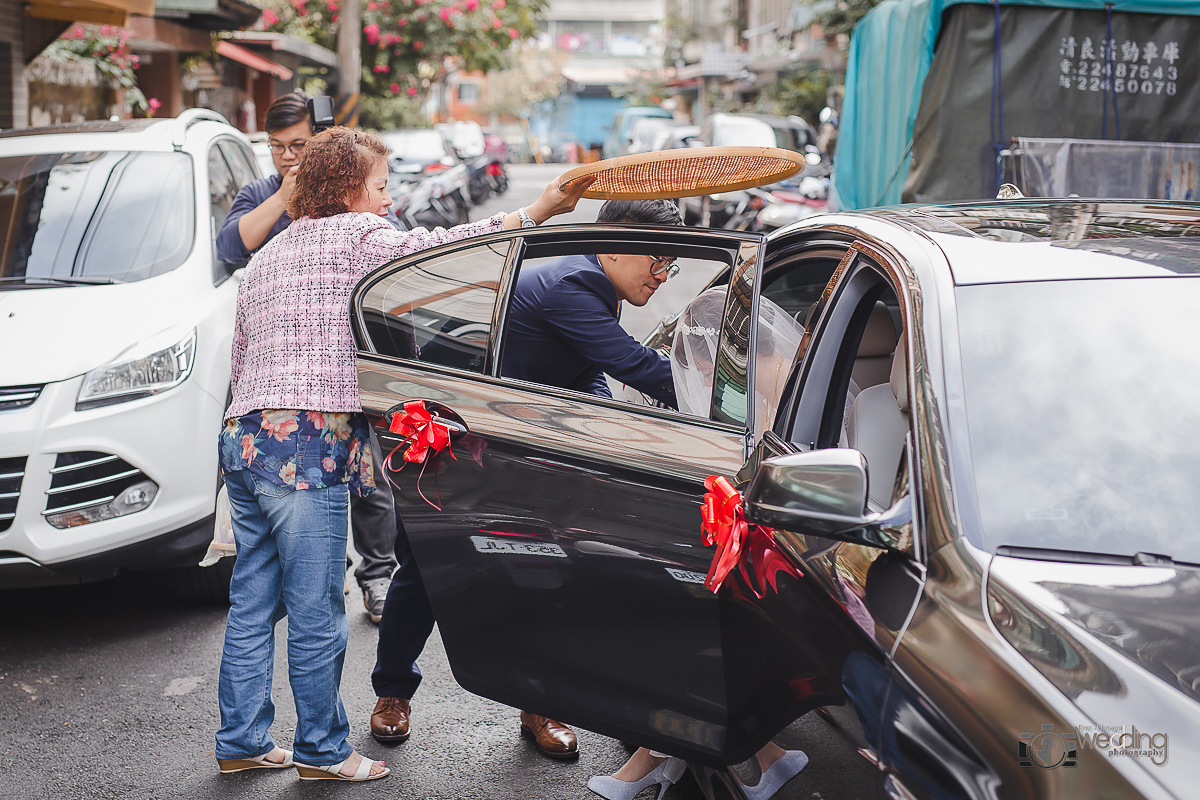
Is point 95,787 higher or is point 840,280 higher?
point 840,280

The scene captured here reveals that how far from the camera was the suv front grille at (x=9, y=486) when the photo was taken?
143 inches

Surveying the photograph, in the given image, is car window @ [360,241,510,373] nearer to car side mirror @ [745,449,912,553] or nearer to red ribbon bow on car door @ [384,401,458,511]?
red ribbon bow on car door @ [384,401,458,511]

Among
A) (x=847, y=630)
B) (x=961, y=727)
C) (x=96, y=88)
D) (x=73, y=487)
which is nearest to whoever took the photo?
(x=961, y=727)

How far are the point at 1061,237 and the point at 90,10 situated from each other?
8587mm

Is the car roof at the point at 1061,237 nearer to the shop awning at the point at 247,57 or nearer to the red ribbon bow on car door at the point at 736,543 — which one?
the red ribbon bow on car door at the point at 736,543

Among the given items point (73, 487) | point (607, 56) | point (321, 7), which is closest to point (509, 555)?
point (73, 487)

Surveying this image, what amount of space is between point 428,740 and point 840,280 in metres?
1.89

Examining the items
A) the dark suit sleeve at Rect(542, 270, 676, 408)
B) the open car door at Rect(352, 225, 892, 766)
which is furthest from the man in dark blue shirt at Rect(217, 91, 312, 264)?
the dark suit sleeve at Rect(542, 270, 676, 408)

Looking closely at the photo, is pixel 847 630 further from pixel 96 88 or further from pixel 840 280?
pixel 96 88

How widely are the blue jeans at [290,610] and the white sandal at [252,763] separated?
0.07ft

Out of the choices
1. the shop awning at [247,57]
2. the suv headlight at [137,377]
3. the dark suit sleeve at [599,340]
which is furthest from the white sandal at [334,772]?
the shop awning at [247,57]

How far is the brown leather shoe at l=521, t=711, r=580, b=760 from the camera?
330 centimetres

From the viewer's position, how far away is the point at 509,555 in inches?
101

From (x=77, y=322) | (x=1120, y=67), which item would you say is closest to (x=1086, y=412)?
(x=77, y=322)
